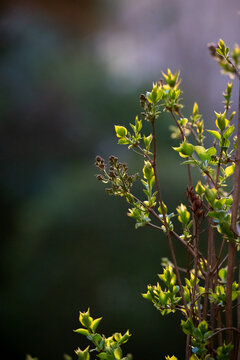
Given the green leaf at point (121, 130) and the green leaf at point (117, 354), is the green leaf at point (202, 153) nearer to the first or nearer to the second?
the green leaf at point (121, 130)

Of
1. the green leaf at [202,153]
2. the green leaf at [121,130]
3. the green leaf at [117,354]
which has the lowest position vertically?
the green leaf at [117,354]

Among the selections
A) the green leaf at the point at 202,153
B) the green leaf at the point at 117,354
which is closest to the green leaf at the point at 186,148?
the green leaf at the point at 202,153

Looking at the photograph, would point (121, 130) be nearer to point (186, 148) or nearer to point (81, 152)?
point (186, 148)

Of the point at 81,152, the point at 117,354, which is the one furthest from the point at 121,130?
the point at 81,152

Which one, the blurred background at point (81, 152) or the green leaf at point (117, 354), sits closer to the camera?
the green leaf at point (117, 354)

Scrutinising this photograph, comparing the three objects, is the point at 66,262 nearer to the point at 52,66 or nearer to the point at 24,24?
the point at 52,66

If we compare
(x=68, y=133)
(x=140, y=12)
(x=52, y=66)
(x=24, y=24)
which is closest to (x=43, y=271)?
(x=68, y=133)

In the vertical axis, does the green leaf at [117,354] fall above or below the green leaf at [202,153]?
below

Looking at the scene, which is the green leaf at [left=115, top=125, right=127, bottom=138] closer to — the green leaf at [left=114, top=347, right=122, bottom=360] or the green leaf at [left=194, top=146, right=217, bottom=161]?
the green leaf at [left=194, top=146, right=217, bottom=161]

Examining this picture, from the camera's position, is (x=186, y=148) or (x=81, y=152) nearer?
(x=186, y=148)
